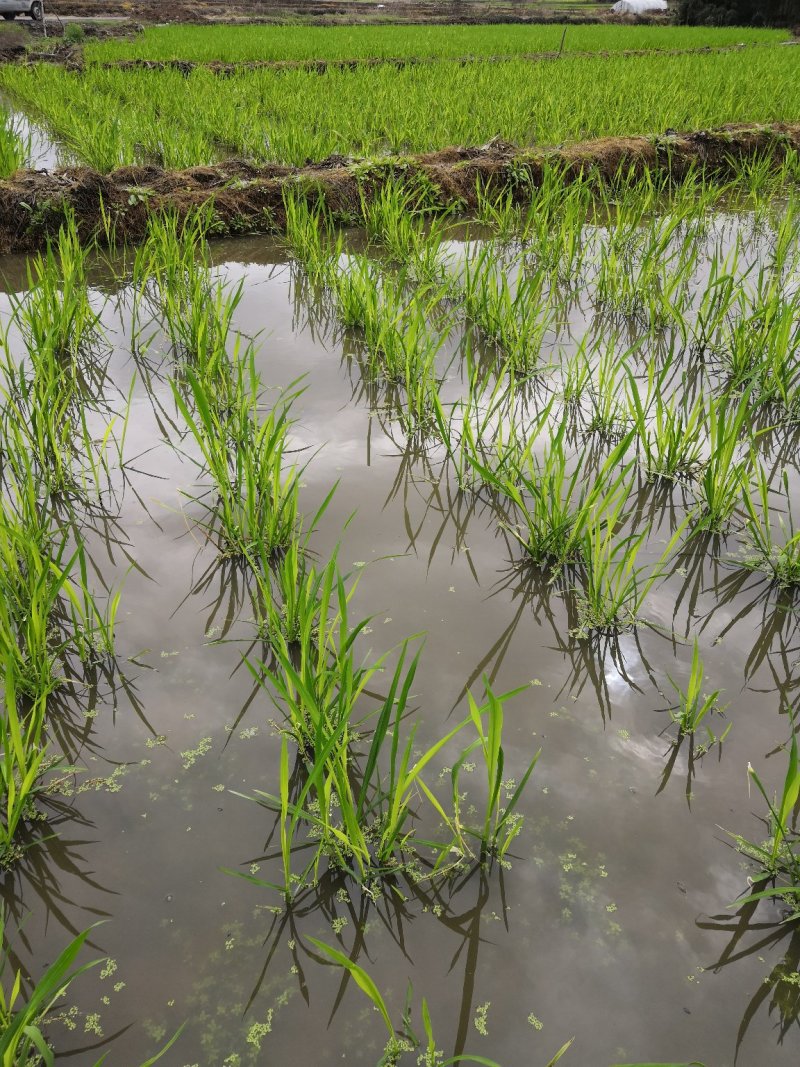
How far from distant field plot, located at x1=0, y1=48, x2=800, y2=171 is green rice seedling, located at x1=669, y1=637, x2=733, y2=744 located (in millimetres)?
4500

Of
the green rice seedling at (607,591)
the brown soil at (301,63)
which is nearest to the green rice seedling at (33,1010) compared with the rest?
the green rice seedling at (607,591)

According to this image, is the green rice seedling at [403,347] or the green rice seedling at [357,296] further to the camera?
the green rice seedling at [357,296]

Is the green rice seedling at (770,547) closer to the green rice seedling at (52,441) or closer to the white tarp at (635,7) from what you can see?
the green rice seedling at (52,441)

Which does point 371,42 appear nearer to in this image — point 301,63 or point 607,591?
point 301,63

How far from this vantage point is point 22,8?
13367 mm

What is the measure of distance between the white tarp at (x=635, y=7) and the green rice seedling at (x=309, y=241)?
23.5 metres

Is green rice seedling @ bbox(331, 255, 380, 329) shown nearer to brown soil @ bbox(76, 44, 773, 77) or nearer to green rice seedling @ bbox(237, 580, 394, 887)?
green rice seedling @ bbox(237, 580, 394, 887)

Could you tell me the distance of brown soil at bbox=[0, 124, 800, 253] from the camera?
151 inches

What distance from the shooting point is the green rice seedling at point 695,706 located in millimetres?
1359

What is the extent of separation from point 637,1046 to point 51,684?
1.21 metres

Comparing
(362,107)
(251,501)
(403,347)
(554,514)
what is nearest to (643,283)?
(403,347)

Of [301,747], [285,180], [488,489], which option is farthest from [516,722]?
[285,180]

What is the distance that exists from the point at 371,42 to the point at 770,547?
1244 centimetres

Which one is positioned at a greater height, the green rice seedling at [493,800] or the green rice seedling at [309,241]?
the green rice seedling at [309,241]
